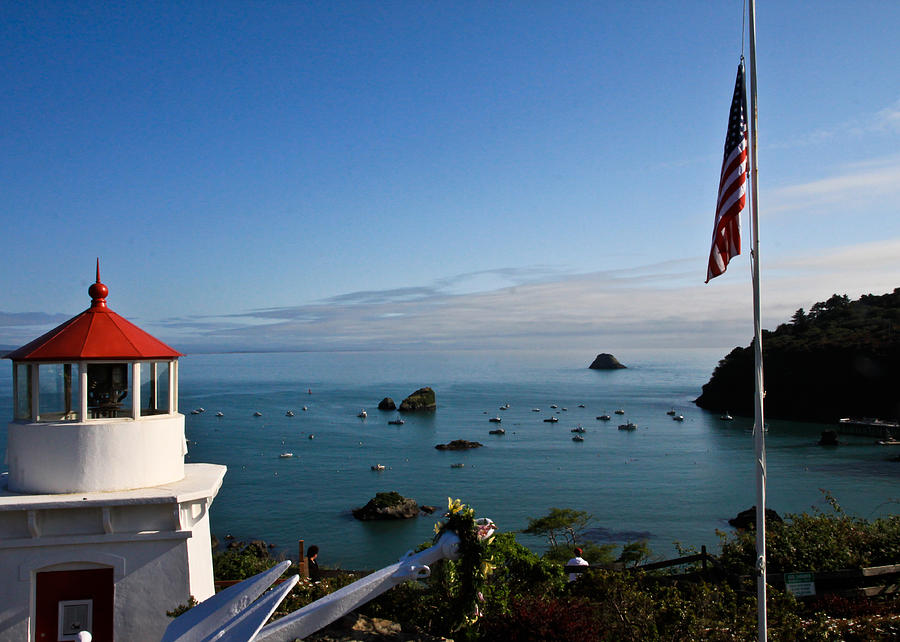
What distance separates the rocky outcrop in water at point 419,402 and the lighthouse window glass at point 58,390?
108 meters

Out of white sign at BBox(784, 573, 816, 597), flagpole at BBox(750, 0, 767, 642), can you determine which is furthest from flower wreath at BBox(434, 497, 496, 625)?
white sign at BBox(784, 573, 816, 597)

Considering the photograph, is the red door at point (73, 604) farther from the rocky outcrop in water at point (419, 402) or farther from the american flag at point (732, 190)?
the rocky outcrop in water at point (419, 402)

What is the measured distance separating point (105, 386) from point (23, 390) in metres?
1.09

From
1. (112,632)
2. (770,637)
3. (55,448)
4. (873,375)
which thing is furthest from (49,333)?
(873,375)

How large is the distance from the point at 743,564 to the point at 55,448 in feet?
35.6

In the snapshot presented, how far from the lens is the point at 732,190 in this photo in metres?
8.37

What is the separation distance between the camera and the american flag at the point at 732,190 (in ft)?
27.2

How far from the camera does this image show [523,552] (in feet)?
30.0

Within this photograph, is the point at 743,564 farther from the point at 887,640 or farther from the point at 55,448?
the point at 55,448

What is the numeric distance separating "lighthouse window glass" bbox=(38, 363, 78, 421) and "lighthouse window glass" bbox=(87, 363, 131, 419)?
0.20 meters

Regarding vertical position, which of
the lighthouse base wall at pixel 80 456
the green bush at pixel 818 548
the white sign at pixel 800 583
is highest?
the lighthouse base wall at pixel 80 456

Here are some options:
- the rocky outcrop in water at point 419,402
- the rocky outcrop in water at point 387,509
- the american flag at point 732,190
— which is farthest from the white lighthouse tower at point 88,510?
the rocky outcrop in water at point 419,402

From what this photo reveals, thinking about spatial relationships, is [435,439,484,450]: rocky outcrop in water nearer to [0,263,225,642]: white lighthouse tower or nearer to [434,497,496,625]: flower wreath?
[0,263,225,642]: white lighthouse tower

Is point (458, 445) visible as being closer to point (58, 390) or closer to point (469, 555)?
point (58, 390)
